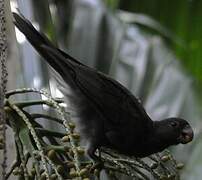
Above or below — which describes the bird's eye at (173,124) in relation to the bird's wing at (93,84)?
below

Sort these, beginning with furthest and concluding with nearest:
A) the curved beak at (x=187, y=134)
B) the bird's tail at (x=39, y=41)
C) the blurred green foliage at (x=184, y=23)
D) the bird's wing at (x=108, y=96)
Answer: the blurred green foliage at (x=184, y=23) < the curved beak at (x=187, y=134) < the bird's wing at (x=108, y=96) < the bird's tail at (x=39, y=41)

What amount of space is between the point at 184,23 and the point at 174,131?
146 cm

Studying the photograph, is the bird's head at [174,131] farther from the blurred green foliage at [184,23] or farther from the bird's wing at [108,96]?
the blurred green foliage at [184,23]

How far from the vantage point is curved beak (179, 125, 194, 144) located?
5.86 ft

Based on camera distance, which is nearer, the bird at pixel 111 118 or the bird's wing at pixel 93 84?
the bird's wing at pixel 93 84

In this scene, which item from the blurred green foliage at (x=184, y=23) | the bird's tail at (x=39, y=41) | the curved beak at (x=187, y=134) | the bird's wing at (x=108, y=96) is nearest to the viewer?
the bird's tail at (x=39, y=41)

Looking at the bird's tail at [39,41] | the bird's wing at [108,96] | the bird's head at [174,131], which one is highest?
the bird's tail at [39,41]

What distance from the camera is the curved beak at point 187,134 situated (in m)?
1.79

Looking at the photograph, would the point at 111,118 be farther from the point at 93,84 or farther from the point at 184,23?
the point at 184,23

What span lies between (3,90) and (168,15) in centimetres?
213

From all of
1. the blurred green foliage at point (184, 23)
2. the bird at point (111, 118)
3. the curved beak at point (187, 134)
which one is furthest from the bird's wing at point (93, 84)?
the blurred green foliage at point (184, 23)

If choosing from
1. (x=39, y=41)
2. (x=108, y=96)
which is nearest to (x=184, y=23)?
(x=108, y=96)

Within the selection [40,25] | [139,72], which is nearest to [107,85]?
[40,25]

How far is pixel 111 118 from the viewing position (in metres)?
1.78
